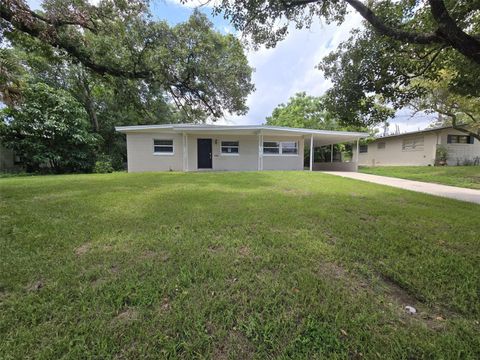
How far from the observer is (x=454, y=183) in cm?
938

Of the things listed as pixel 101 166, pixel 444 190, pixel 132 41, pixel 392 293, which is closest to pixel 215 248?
pixel 392 293

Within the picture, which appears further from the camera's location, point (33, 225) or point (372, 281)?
point (33, 225)

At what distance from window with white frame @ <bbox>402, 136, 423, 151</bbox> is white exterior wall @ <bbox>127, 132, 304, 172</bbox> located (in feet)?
34.1

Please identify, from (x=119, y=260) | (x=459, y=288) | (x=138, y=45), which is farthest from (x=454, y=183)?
(x=138, y=45)

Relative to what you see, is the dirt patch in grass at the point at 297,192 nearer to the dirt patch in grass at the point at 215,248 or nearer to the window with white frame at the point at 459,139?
the dirt patch in grass at the point at 215,248

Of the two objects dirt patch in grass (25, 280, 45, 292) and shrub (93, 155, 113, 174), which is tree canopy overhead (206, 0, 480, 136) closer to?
dirt patch in grass (25, 280, 45, 292)

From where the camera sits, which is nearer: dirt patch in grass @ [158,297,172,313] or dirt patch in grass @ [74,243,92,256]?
dirt patch in grass @ [158,297,172,313]

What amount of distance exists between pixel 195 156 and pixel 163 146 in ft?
6.51

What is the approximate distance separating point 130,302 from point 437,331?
230 cm

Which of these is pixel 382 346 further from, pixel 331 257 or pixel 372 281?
pixel 331 257

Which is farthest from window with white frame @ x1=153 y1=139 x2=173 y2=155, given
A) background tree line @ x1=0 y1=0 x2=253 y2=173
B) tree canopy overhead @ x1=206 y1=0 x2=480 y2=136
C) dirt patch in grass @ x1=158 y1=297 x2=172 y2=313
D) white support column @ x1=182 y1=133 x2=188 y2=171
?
dirt patch in grass @ x1=158 y1=297 x2=172 y2=313

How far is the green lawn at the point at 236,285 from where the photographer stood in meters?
1.48

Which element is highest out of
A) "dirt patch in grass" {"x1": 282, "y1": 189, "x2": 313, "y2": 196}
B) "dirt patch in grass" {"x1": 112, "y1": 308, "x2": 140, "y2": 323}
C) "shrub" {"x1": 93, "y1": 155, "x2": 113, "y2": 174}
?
"shrub" {"x1": 93, "y1": 155, "x2": 113, "y2": 174}

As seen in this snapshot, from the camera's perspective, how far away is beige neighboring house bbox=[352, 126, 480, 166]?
16.6 meters
